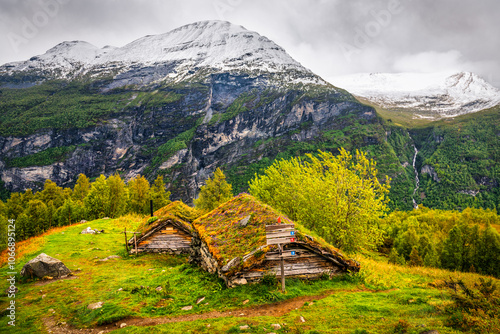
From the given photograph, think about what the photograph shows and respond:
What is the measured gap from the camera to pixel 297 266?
1194cm

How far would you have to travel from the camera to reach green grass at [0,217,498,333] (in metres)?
8.12

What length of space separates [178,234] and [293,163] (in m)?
15.0

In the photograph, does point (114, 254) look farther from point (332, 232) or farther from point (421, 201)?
point (421, 201)

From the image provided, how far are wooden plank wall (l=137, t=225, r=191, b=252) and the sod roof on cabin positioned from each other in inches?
249

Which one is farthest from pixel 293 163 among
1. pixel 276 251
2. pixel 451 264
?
pixel 451 264

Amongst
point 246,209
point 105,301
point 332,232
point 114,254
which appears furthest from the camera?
point 114,254

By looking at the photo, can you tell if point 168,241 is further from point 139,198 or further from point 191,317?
point 139,198

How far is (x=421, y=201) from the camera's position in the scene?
195750 millimetres

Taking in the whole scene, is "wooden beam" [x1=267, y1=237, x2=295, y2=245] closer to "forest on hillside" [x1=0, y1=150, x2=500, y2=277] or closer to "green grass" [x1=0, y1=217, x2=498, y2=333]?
"green grass" [x1=0, y1=217, x2=498, y2=333]

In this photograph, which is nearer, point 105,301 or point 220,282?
point 105,301

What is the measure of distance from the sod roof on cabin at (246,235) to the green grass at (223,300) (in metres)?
1.25

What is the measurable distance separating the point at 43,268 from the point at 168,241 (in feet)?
30.3

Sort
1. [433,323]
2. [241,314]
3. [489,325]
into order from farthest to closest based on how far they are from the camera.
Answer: [241,314] → [433,323] → [489,325]

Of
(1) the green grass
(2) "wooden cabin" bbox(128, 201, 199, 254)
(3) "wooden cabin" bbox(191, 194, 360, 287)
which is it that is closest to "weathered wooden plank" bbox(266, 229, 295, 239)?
(3) "wooden cabin" bbox(191, 194, 360, 287)
